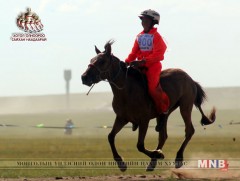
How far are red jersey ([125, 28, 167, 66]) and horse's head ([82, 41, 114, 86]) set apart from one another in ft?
2.79

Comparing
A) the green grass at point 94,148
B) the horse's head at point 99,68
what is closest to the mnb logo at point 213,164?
the green grass at point 94,148

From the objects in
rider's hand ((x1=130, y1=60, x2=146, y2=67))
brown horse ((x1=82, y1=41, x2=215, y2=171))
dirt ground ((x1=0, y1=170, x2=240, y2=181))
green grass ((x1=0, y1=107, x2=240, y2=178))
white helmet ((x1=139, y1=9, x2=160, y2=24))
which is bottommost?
green grass ((x1=0, y1=107, x2=240, y2=178))

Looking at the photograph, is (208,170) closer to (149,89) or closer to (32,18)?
(149,89)

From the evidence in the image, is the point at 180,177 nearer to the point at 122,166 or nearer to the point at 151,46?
the point at 122,166

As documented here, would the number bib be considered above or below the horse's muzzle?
above

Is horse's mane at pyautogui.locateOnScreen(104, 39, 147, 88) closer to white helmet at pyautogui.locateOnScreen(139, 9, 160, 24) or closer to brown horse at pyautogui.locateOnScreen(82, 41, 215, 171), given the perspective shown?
brown horse at pyautogui.locateOnScreen(82, 41, 215, 171)

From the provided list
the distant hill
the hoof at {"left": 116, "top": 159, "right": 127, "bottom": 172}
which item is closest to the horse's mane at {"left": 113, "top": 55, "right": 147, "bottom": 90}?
the hoof at {"left": 116, "top": 159, "right": 127, "bottom": 172}

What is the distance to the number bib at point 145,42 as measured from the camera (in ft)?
47.4

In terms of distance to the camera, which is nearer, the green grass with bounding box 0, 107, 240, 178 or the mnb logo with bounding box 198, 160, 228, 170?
the mnb logo with bounding box 198, 160, 228, 170

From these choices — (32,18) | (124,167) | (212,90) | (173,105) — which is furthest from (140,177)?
(212,90)

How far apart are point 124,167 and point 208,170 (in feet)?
6.47

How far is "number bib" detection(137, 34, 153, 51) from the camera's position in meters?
14.5

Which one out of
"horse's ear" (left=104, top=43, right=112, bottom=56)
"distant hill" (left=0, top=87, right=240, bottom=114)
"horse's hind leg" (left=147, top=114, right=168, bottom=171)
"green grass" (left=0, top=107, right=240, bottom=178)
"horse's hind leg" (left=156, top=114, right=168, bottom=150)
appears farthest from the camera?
"distant hill" (left=0, top=87, right=240, bottom=114)

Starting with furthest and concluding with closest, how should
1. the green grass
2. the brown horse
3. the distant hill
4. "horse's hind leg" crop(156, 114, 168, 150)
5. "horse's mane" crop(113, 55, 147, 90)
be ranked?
the distant hill, the green grass, "horse's hind leg" crop(156, 114, 168, 150), "horse's mane" crop(113, 55, 147, 90), the brown horse
